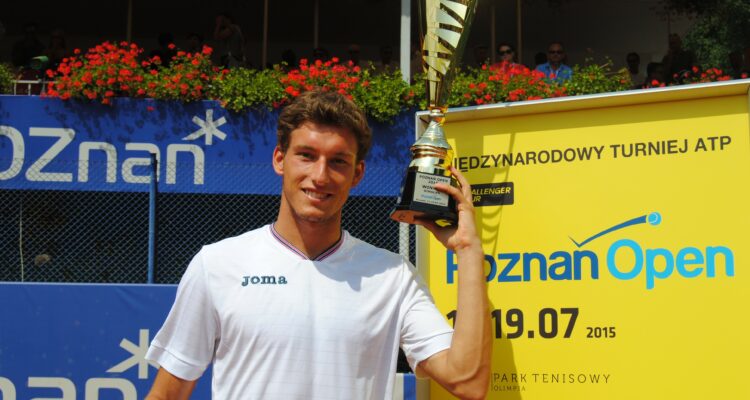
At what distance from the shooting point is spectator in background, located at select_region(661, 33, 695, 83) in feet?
36.6

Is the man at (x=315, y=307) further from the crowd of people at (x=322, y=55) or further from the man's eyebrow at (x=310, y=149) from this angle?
the crowd of people at (x=322, y=55)

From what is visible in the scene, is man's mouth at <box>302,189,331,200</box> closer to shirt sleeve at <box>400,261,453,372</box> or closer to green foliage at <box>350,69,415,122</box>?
shirt sleeve at <box>400,261,453,372</box>

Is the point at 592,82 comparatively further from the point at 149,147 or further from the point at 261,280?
the point at 261,280

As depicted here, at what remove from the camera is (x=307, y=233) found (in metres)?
2.73

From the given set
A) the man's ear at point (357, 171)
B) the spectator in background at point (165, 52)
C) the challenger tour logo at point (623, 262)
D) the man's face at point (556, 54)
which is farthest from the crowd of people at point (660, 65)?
the man's ear at point (357, 171)

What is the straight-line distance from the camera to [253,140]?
29.1ft

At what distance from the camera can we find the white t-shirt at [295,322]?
2527 mm

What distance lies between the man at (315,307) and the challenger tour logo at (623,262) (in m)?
0.83

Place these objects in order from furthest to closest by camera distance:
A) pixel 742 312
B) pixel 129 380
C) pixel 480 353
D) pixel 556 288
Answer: pixel 129 380 → pixel 556 288 → pixel 742 312 → pixel 480 353

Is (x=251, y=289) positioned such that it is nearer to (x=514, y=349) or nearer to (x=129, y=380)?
(x=514, y=349)

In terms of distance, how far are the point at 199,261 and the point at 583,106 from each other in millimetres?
1740

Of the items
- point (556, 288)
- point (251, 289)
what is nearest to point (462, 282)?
point (251, 289)

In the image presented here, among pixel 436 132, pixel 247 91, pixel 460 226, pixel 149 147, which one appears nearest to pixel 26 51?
pixel 149 147

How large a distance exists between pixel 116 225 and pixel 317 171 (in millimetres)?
6535
